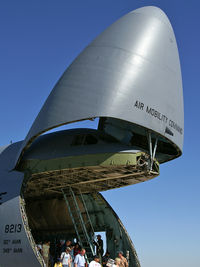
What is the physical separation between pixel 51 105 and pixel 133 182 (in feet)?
23.3

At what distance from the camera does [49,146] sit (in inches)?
739

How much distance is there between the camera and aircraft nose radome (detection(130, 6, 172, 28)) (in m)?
19.3

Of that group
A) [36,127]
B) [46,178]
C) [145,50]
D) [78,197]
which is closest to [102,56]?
[145,50]

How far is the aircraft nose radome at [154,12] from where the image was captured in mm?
19281

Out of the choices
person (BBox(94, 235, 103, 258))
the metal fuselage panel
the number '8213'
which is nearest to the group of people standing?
person (BBox(94, 235, 103, 258))

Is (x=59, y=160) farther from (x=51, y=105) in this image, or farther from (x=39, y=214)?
(x=39, y=214)

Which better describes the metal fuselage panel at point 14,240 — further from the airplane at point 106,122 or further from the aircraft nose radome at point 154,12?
the aircraft nose radome at point 154,12

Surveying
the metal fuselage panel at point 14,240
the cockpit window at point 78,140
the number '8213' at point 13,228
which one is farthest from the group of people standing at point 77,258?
the cockpit window at point 78,140

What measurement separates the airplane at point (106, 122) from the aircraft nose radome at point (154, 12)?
0.17 feet

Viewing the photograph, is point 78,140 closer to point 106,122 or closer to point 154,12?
point 106,122

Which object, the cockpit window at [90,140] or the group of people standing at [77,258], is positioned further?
the cockpit window at [90,140]

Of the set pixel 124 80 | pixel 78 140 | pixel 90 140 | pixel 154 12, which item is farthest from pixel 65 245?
pixel 154 12

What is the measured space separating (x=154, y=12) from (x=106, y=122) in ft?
20.3

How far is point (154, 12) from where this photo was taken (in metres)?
19.5
